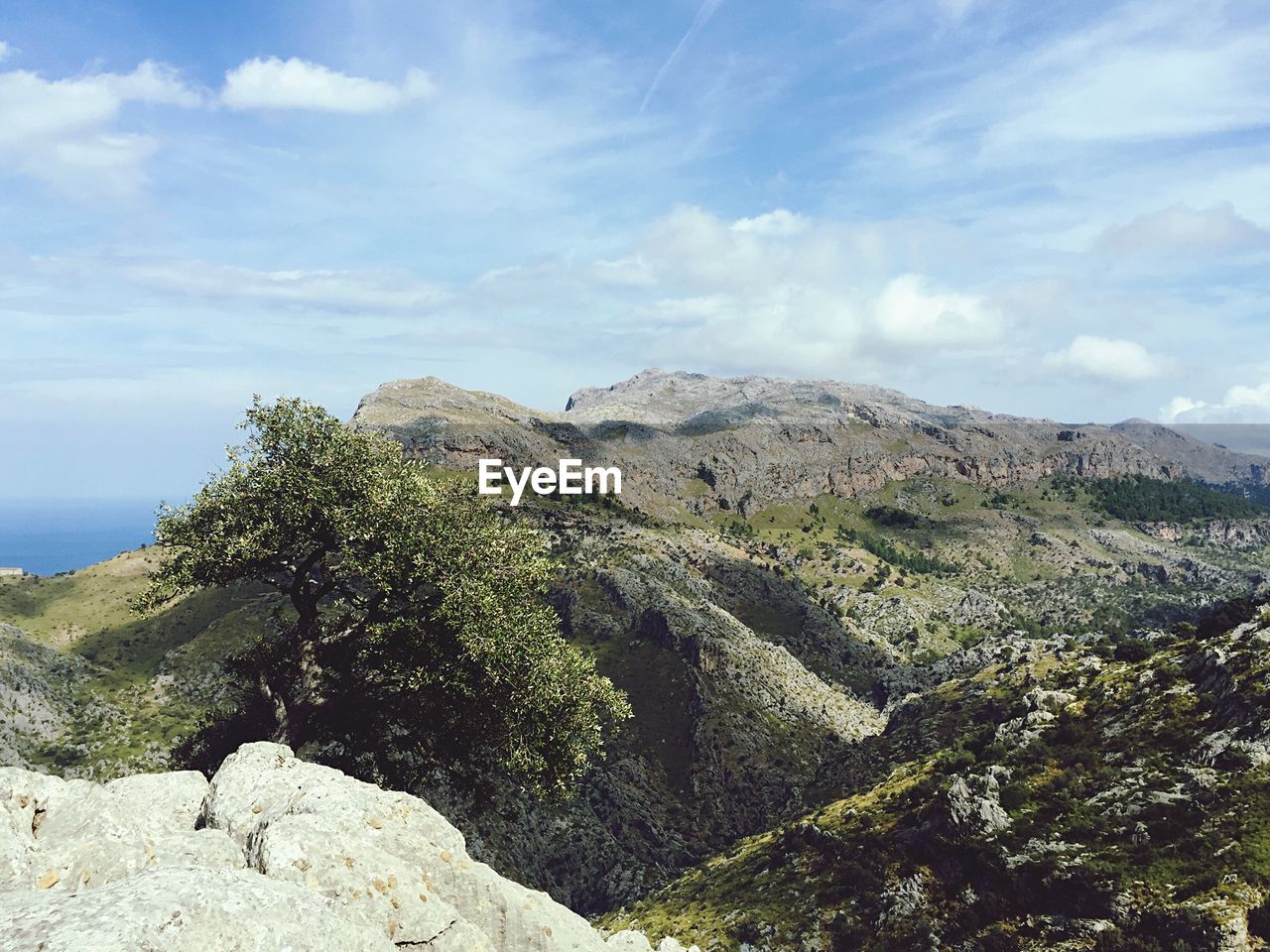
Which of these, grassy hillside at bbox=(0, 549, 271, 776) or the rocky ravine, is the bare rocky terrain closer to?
grassy hillside at bbox=(0, 549, 271, 776)

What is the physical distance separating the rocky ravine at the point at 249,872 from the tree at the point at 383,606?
10.6m

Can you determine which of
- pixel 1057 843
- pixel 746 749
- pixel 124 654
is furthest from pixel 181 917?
pixel 124 654

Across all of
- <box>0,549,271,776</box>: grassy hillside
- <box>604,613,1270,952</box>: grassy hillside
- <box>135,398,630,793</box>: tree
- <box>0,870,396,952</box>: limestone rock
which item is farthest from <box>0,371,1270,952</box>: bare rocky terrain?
<box>0,870,396,952</box>: limestone rock

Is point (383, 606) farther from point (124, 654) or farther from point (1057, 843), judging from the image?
point (124, 654)

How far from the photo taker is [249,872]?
1359 centimetres

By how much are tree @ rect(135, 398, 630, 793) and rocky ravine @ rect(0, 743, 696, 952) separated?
1062 centimetres

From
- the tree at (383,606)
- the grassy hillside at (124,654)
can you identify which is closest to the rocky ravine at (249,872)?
the tree at (383,606)

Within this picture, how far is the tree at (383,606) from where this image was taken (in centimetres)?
3288

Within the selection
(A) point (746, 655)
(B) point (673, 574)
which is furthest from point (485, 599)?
(B) point (673, 574)

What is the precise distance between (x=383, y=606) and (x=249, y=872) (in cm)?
2257

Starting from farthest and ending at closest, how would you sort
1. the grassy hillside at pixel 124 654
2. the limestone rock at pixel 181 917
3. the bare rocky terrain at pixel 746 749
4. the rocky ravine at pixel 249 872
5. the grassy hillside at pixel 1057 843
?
the grassy hillside at pixel 124 654 < the bare rocky terrain at pixel 746 749 < the grassy hillside at pixel 1057 843 < the rocky ravine at pixel 249 872 < the limestone rock at pixel 181 917

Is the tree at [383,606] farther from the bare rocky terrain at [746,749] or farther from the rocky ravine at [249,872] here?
the rocky ravine at [249,872]

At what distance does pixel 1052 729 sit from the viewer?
6081cm

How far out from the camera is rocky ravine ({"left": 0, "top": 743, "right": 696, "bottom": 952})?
10.9 m
